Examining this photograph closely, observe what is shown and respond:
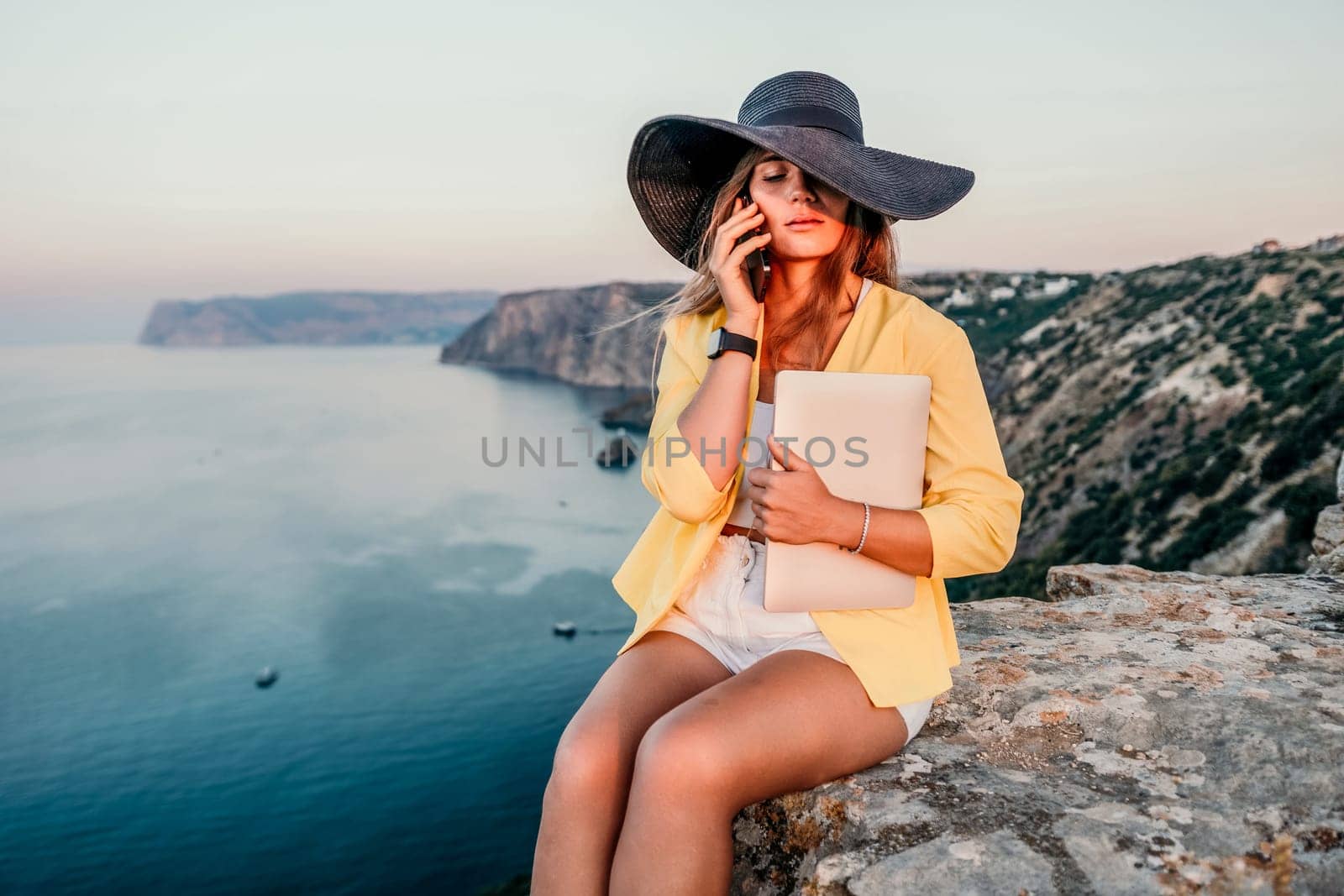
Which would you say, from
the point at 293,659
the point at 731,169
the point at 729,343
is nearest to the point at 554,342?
the point at 293,659

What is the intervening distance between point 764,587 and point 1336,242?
1957 inches

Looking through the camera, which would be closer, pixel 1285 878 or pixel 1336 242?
pixel 1285 878

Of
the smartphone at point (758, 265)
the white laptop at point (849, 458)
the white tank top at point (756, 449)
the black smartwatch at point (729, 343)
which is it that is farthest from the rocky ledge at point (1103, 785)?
the smartphone at point (758, 265)

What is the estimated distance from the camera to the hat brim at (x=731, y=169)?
1901 mm

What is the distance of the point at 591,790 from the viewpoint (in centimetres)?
167

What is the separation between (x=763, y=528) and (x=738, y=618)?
26 centimetres

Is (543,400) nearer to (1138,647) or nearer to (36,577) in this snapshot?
(36,577)

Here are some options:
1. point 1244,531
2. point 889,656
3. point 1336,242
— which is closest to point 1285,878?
point 889,656

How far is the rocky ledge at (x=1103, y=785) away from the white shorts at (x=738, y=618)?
240 millimetres

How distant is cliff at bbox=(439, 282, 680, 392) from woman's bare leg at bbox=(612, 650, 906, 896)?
115204 millimetres

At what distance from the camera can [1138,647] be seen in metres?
2.65

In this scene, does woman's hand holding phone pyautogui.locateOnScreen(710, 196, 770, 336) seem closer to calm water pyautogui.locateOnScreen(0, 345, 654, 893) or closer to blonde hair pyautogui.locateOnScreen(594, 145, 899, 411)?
blonde hair pyautogui.locateOnScreen(594, 145, 899, 411)

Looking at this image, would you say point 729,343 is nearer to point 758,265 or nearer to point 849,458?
point 758,265

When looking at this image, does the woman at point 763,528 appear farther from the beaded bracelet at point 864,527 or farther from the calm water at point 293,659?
the calm water at point 293,659
